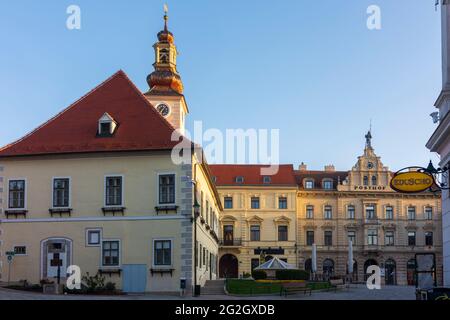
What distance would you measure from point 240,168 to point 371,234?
1658 centimetres

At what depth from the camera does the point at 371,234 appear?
71625mm

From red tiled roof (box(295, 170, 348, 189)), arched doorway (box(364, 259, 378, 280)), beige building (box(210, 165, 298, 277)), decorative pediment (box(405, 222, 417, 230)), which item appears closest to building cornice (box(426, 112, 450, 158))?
beige building (box(210, 165, 298, 277))

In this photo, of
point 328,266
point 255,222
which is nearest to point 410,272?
point 328,266

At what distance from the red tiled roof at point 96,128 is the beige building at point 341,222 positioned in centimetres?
3999

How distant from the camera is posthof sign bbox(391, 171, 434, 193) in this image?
15.8 metres

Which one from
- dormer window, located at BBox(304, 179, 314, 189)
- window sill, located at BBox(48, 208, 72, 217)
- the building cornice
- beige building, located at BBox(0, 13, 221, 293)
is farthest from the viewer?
dormer window, located at BBox(304, 179, 314, 189)

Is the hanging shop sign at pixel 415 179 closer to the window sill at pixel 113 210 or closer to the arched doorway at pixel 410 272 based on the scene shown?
the window sill at pixel 113 210

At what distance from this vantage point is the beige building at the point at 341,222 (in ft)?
233

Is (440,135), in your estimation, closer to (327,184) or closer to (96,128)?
(96,128)

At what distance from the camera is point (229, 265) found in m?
71.0

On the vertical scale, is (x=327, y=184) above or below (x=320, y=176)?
below

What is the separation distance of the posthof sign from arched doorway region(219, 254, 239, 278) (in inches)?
2202

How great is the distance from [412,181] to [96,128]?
18.4 m

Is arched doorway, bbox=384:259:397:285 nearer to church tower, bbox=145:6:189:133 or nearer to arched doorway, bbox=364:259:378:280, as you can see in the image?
arched doorway, bbox=364:259:378:280
